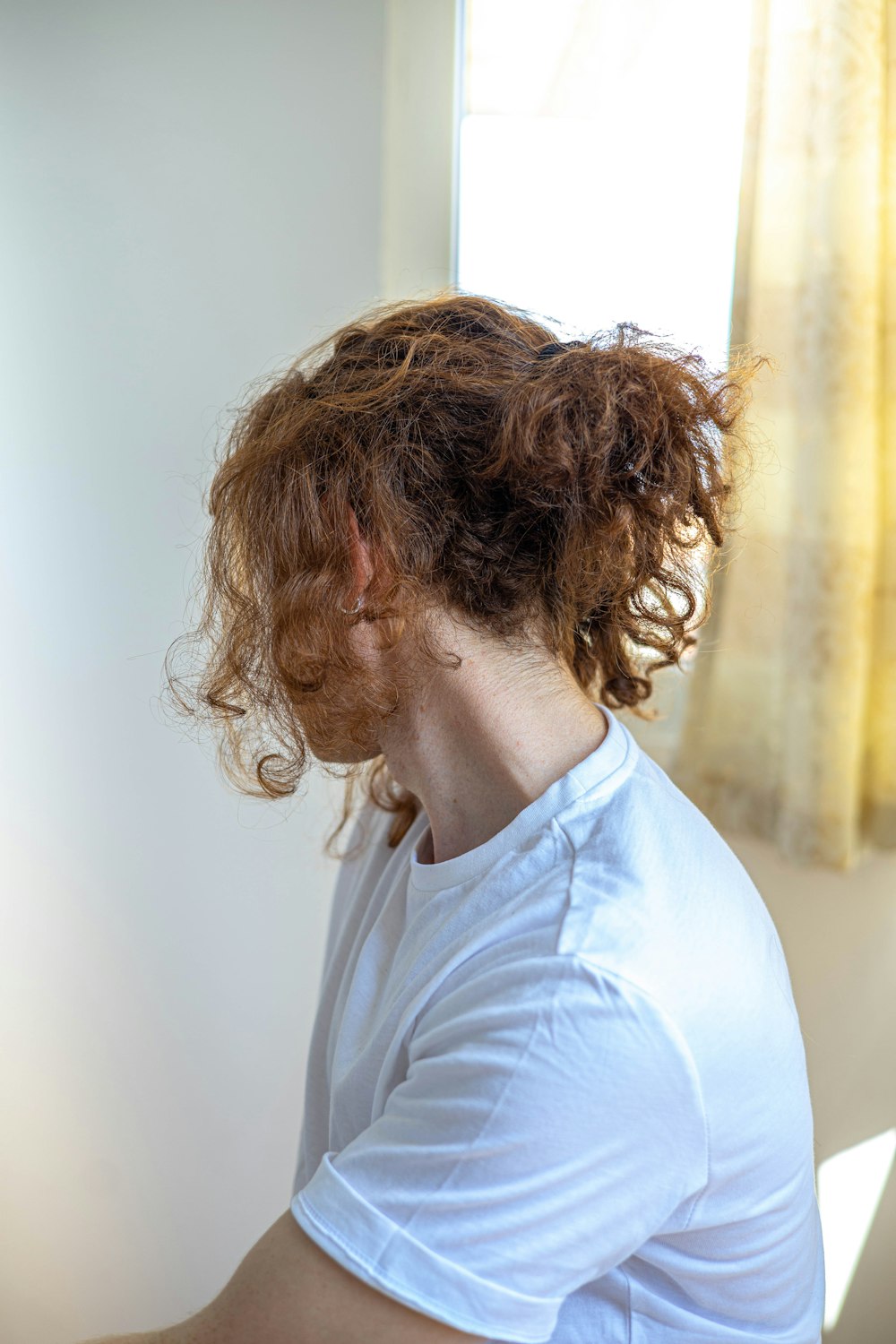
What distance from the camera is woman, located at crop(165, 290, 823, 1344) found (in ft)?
2.05

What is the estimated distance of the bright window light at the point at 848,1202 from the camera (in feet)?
4.34

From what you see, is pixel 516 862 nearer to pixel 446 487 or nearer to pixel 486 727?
pixel 486 727

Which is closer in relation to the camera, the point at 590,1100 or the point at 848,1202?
the point at 590,1100

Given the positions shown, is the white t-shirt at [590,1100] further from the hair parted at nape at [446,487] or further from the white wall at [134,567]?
the white wall at [134,567]

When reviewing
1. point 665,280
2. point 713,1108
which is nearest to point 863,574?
point 665,280

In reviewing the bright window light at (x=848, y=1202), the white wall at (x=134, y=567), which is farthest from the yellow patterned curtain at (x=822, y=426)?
the white wall at (x=134, y=567)

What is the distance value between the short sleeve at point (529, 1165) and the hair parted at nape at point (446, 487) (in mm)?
324

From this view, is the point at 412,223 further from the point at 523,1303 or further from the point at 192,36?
the point at 523,1303

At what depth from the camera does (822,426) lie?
1.20m

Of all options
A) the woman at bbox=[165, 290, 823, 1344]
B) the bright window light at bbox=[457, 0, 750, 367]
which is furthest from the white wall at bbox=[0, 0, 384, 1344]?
the woman at bbox=[165, 290, 823, 1344]

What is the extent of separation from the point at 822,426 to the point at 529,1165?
3.03ft

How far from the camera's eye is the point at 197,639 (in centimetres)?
100

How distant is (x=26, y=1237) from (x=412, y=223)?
1556mm

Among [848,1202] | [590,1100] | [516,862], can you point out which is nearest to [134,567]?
[516,862]
